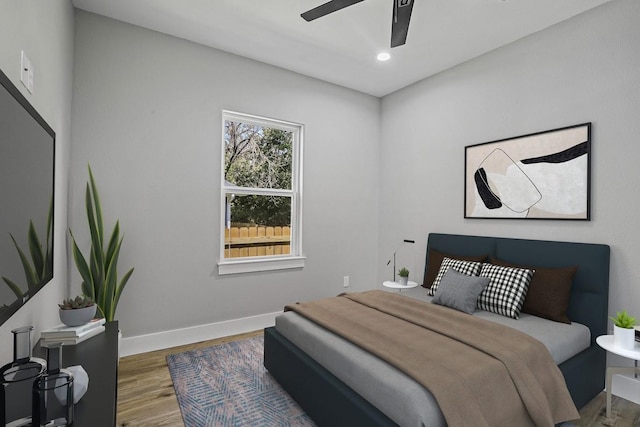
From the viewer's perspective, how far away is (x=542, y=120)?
9.41 ft

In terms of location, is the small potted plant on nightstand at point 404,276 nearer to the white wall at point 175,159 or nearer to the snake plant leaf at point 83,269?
the white wall at point 175,159

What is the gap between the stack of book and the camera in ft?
5.50

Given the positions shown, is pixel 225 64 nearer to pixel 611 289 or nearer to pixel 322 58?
pixel 322 58

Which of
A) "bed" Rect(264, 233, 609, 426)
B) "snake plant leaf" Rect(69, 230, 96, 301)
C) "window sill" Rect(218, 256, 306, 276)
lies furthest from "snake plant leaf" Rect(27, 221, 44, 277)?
"window sill" Rect(218, 256, 306, 276)

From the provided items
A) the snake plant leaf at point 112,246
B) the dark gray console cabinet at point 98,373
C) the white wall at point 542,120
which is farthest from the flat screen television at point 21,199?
the white wall at point 542,120

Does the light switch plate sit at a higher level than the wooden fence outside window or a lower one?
higher

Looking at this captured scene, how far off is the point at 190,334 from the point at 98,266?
1115 millimetres

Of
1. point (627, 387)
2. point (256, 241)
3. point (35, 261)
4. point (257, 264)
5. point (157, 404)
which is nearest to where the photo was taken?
point (35, 261)

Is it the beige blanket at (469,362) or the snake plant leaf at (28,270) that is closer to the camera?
the snake plant leaf at (28,270)

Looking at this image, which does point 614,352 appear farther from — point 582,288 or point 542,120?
point 542,120

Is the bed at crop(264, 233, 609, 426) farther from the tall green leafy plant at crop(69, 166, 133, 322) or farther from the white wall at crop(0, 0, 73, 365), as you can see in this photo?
the white wall at crop(0, 0, 73, 365)

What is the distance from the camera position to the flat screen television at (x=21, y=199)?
1.10 metres

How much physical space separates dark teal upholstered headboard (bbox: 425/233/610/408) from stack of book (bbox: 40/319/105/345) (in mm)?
2772

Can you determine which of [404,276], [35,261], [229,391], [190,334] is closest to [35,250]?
[35,261]
